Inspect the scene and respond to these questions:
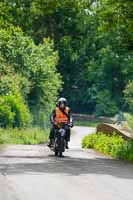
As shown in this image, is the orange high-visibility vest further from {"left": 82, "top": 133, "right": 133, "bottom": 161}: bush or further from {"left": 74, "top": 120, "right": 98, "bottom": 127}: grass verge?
{"left": 74, "top": 120, "right": 98, "bottom": 127}: grass verge

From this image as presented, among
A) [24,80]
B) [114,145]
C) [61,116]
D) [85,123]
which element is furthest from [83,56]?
[61,116]

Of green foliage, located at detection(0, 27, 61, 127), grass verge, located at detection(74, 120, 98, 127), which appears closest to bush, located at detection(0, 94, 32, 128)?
green foliage, located at detection(0, 27, 61, 127)

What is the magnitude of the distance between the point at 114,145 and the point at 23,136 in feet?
53.8

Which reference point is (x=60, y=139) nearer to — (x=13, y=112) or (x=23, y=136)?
(x=23, y=136)

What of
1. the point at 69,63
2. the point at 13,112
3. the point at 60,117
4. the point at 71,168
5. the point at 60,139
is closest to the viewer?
the point at 71,168

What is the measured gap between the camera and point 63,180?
13312mm

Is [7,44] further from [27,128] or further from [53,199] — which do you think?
[53,199]

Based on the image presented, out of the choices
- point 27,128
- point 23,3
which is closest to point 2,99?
point 27,128

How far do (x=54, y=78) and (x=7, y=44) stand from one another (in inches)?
441

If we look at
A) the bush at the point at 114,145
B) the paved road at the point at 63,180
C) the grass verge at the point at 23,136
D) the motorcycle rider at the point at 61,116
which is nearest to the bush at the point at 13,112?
the grass verge at the point at 23,136

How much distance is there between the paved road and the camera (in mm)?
11227

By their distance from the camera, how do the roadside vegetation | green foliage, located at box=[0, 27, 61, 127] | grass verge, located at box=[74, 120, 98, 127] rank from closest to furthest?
green foliage, located at box=[0, 27, 61, 127] → the roadside vegetation → grass verge, located at box=[74, 120, 98, 127]

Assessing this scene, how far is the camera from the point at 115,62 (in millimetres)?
76875

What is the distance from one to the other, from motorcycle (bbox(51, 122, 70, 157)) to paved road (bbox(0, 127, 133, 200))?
2318mm
